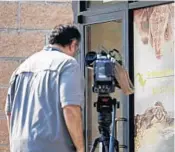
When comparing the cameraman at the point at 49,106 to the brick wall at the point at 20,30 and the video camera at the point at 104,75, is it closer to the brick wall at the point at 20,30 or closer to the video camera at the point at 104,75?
the video camera at the point at 104,75

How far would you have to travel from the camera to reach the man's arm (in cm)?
391

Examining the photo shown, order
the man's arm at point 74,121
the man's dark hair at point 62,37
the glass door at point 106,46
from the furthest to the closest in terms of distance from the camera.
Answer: the glass door at point 106,46
the man's dark hair at point 62,37
the man's arm at point 74,121

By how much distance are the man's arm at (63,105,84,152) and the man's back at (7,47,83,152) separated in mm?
40

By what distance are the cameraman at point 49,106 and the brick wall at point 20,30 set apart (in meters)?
1.29

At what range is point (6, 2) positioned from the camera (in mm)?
5445

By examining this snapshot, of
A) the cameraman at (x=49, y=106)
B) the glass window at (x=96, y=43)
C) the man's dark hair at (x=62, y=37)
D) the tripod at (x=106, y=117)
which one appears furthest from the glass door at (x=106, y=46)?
the cameraman at (x=49, y=106)

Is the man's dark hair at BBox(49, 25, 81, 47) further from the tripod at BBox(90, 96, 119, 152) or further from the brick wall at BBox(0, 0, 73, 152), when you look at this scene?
the brick wall at BBox(0, 0, 73, 152)

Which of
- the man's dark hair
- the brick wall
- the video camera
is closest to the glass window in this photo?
the brick wall

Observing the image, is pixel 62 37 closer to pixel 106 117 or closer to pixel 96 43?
pixel 106 117

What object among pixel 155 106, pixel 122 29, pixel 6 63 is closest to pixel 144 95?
pixel 155 106

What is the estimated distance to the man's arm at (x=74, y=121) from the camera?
3912mm

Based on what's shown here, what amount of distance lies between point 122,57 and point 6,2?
3.77ft

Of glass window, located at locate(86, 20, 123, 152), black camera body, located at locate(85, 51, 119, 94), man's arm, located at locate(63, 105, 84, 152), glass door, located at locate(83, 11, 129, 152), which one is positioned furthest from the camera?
glass window, located at locate(86, 20, 123, 152)

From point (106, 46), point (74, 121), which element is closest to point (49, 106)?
point (74, 121)
